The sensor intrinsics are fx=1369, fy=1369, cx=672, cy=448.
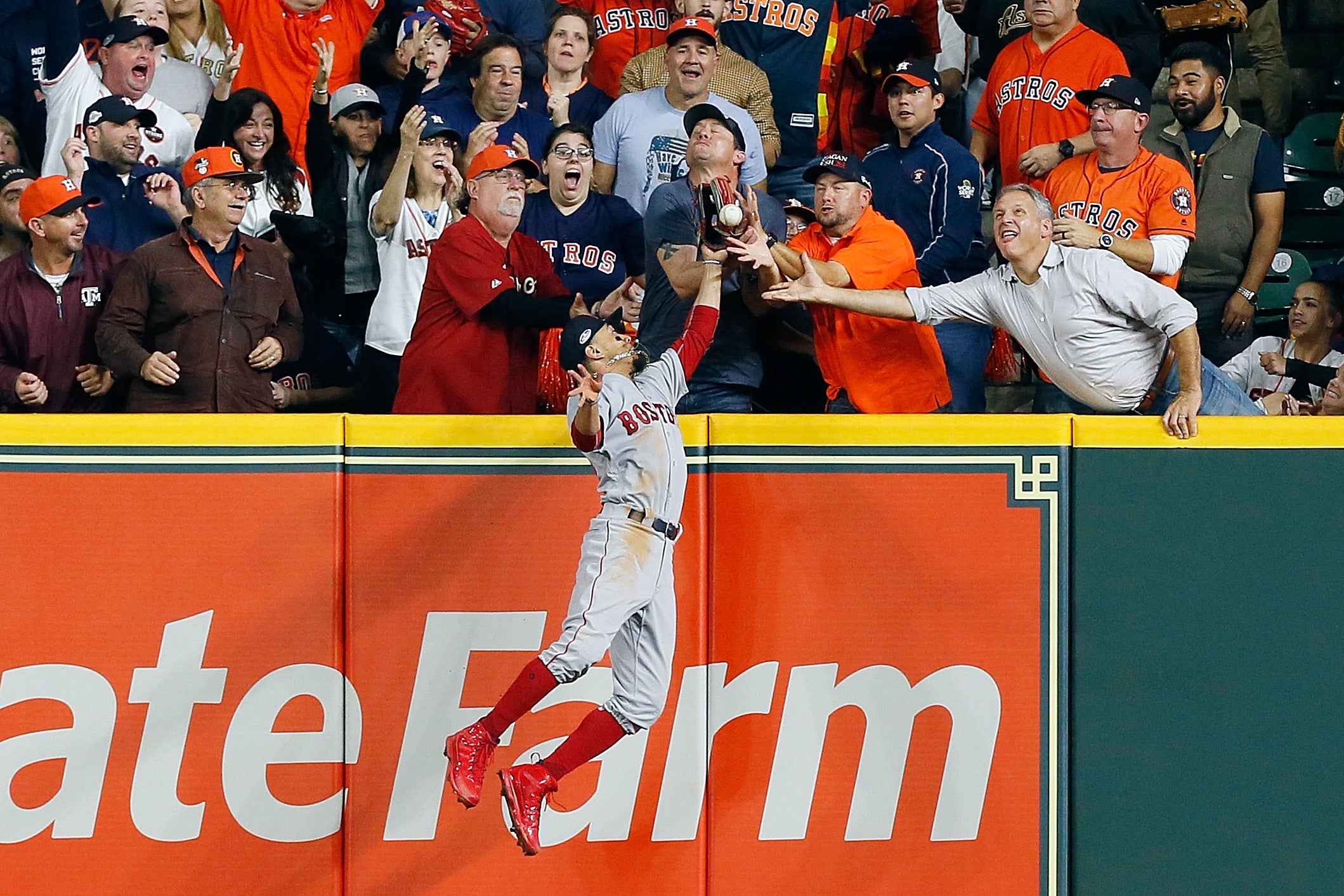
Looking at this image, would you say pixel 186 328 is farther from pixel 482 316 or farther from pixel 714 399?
pixel 714 399

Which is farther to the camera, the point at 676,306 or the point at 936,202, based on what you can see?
the point at 936,202

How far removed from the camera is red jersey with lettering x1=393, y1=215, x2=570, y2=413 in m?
5.35

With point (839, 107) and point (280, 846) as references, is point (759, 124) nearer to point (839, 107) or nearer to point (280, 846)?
point (839, 107)

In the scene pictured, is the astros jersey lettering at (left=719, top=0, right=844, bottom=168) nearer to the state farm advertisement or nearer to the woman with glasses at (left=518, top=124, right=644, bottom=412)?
the woman with glasses at (left=518, top=124, right=644, bottom=412)

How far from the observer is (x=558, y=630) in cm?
478

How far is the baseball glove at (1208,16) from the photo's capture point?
637 cm

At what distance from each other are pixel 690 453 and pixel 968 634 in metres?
1.16

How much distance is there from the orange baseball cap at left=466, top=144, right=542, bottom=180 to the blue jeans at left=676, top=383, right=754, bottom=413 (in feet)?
3.73

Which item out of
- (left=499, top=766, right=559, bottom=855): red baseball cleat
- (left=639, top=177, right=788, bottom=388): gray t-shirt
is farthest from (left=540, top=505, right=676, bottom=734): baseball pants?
(left=639, top=177, right=788, bottom=388): gray t-shirt

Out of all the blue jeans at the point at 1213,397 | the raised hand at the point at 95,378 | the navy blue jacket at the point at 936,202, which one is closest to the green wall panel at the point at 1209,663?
the blue jeans at the point at 1213,397

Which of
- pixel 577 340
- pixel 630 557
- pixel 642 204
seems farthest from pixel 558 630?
pixel 642 204

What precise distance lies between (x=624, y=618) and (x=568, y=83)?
287 cm

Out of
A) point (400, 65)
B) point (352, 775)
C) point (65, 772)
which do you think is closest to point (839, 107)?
point (400, 65)

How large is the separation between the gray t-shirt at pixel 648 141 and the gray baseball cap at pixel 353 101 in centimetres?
108
